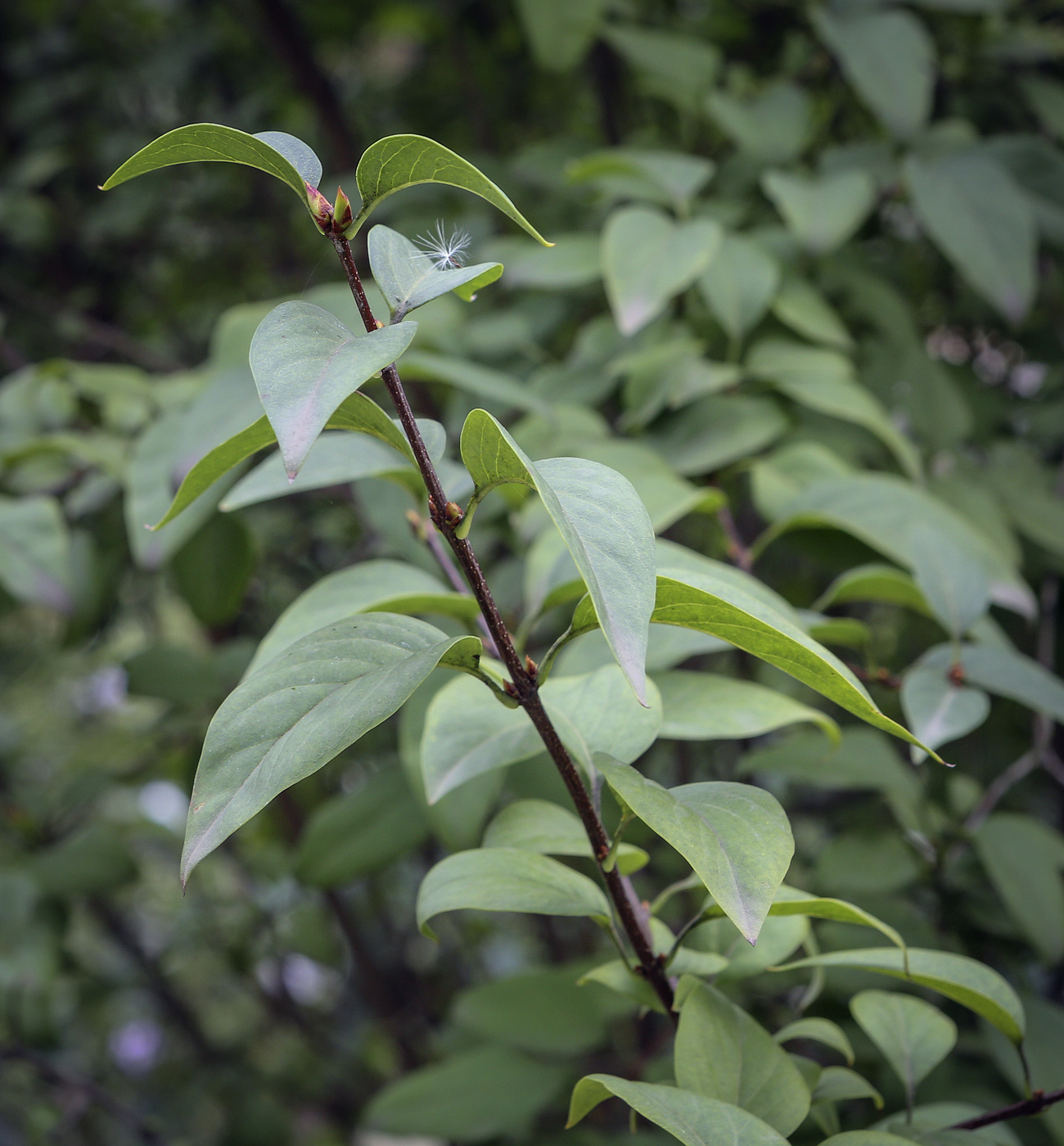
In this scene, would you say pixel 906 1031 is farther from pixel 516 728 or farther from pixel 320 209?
pixel 320 209

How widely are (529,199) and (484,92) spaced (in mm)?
229

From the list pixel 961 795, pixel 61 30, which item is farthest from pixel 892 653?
pixel 61 30

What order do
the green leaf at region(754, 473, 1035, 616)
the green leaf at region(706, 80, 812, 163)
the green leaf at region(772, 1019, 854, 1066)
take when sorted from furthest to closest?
the green leaf at region(706, 80, 812, 163) → the green leaf at region(754, 473, 1035, 616) → the green leaf at region(772, 1019, 854, 1066)

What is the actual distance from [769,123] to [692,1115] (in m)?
0.65

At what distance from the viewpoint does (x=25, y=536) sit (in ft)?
1.53

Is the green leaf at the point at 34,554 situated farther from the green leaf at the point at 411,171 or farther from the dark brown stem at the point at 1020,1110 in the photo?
the dark brown stem at the point at 1020,1110

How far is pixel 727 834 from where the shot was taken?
206mm

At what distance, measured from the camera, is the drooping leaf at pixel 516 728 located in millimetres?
257

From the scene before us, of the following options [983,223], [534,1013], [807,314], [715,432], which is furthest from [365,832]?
[983,223]

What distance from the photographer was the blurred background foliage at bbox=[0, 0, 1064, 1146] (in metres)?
0.48

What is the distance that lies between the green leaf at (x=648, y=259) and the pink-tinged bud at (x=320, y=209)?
0.27 meters

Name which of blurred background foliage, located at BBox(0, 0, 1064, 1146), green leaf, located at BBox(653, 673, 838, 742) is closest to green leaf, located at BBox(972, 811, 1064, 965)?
blurred background foliage, located at BBox(0, 0, 1064, 1146)

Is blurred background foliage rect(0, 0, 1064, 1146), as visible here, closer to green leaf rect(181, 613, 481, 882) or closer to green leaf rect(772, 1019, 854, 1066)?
green leaf rect(772, 1019, 854, 1066)

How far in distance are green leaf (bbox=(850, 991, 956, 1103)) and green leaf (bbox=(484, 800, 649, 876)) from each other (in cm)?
10
